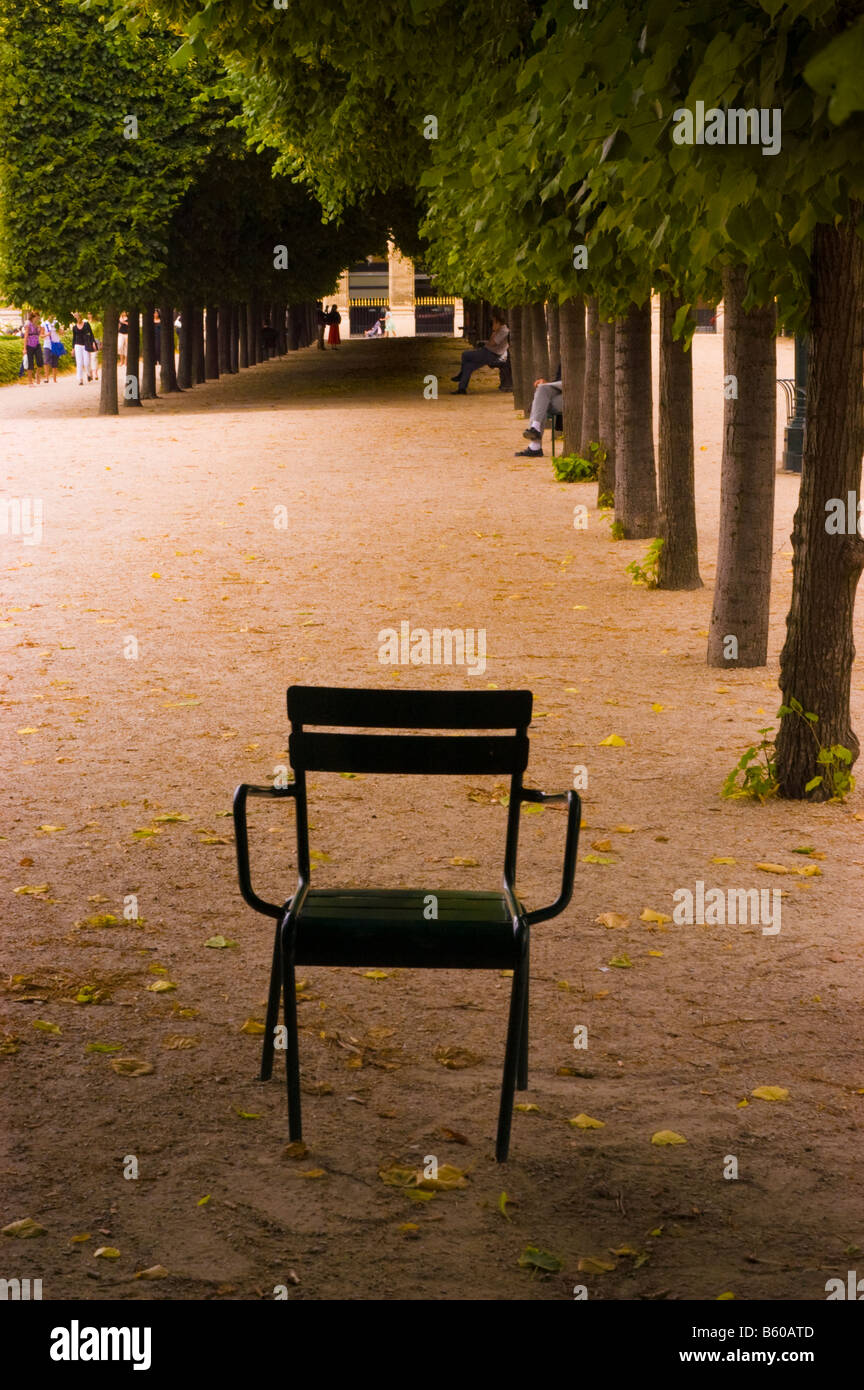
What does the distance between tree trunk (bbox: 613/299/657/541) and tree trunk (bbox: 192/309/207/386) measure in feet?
91.9

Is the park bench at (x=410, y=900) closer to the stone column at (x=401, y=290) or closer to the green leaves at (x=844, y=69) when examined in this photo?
the green leaves at (x=844, y=69)

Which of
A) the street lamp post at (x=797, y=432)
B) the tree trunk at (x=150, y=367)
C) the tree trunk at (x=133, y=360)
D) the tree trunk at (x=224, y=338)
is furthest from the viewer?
the tree trunk at (x=224, y=338)

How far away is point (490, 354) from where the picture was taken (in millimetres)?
35875

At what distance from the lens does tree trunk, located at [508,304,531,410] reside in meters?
30.1

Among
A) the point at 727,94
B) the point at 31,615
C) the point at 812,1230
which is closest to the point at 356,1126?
the point at 812,1230

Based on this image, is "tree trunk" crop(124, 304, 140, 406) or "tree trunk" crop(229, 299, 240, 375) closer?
"tree trunk" crop(124, 304, 140, 406)

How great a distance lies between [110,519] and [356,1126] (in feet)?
44.5

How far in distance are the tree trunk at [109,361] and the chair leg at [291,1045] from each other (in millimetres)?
28482

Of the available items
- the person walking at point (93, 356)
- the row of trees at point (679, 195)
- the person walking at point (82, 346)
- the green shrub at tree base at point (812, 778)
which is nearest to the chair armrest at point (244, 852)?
the row of trees at point (679, 195)

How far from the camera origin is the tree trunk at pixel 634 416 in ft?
45.1

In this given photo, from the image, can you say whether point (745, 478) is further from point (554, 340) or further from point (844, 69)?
point (554, 340)

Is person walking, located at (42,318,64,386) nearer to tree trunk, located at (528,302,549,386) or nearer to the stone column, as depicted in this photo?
tree trunk, located at (528,302,549,386)

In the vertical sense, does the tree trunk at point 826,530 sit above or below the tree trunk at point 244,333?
below

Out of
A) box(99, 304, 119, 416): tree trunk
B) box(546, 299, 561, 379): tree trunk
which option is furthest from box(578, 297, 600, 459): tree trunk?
box(99, 304, 119, 416): tree trunk
